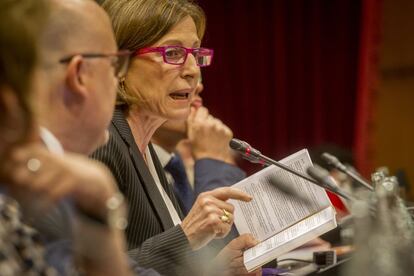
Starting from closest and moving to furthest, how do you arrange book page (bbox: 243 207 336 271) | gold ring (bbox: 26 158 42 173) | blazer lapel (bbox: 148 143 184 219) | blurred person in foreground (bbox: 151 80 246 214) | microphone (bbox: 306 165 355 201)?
gold ring (bbox: 26 158 42 173)
microphone (bbox: 306 165 355 201)
book page (bbox: 243 207 336 271)
blazer lapel (bbox: 148 143 184 219)
blurred person in foreground (bbox: 151 80 246 214)

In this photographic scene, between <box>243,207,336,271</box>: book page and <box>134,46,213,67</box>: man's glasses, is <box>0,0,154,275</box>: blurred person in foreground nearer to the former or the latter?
<box>243,207,336,271</box>: book page

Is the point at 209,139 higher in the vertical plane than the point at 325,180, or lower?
lower

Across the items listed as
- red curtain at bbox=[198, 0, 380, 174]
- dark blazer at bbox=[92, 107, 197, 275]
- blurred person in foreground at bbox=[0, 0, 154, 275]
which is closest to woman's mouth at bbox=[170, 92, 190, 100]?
dark blazer at bbox=[92, 107, 197, 275]

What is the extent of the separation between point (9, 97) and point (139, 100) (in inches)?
38.8

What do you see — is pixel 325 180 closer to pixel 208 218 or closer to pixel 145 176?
pixel 208 218

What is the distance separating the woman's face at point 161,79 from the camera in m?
1.92

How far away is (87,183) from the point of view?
0.95 meters

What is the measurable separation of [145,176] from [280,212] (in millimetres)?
308

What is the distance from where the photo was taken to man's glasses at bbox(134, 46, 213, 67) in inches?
75.1

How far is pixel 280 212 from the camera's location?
6.12 ft

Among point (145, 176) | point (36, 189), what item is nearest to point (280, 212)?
point (145, 176)

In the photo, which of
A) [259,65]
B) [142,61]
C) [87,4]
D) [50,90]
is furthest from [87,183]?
[259,65]

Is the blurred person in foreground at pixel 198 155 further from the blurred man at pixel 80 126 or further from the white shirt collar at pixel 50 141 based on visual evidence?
the white shirt collar at pixel 50 141

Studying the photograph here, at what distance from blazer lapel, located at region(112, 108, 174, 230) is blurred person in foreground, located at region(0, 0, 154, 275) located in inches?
30.1
